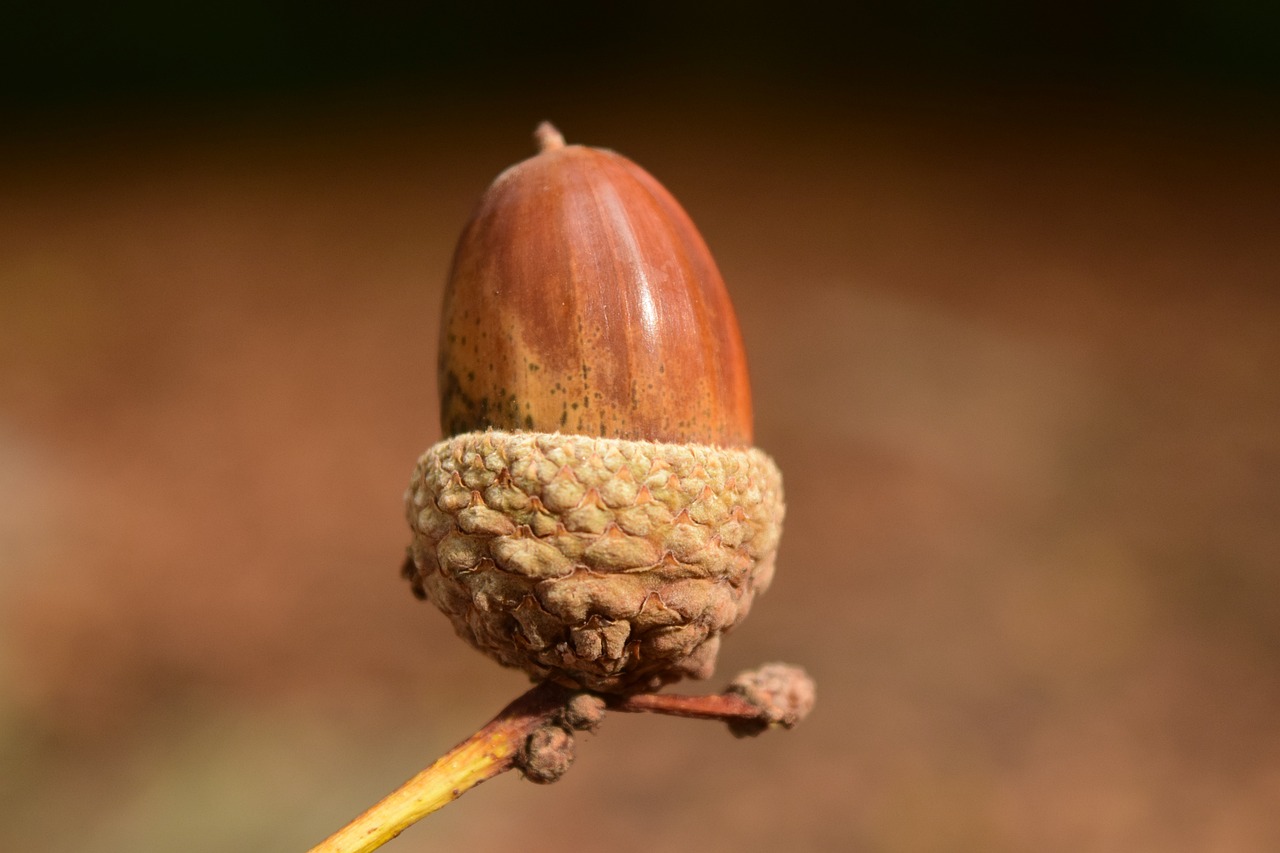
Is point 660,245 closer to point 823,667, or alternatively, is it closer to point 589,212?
point 589,212

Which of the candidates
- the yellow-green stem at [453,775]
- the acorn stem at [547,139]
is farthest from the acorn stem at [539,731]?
the acorn stem at [547,139]

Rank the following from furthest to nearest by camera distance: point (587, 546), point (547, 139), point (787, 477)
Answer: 1. point (787, 477)
2. point (547, 139)
3. point (587, 546)

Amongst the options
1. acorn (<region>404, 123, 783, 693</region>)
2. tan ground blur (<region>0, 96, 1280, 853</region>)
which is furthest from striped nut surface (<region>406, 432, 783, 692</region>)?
tan ground blur (<region>0, 96, 1280, 853</region>)

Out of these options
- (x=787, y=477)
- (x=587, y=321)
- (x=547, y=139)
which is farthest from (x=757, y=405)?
(x=587, y=321)

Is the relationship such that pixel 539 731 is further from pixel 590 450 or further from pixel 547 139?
pixel 547 139

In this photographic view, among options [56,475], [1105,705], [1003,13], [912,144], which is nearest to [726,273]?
[912,144]

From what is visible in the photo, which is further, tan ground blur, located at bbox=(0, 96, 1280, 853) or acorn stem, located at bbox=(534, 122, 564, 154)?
tan ground blur, located at bbox=(0, 96, 1280, 853)

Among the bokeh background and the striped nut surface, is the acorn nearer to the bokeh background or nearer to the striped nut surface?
the striped nut surface
